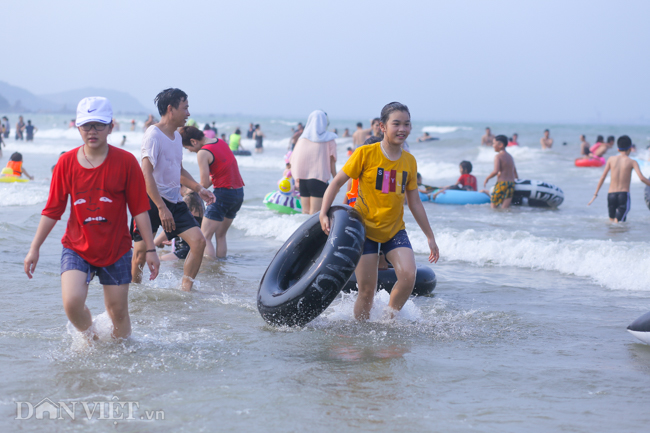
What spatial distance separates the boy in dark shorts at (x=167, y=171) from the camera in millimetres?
5129

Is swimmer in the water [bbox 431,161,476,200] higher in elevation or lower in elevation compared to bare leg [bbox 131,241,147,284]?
higher

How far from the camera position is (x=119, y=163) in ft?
11.8

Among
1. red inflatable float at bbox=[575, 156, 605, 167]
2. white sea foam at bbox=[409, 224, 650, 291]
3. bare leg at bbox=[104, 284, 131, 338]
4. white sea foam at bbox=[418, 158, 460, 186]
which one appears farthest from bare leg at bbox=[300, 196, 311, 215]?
red inflatable float at bbox=[575, 156, 605, 167]

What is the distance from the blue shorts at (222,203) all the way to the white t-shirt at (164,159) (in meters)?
1.73

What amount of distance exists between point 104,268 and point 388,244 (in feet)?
6.43

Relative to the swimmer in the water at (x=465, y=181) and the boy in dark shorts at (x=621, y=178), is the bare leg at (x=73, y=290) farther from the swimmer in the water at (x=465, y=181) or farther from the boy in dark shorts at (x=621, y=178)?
the swimmer in the water at (x=465, y=181)

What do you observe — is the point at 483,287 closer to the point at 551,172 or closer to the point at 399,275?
the point at 399,275

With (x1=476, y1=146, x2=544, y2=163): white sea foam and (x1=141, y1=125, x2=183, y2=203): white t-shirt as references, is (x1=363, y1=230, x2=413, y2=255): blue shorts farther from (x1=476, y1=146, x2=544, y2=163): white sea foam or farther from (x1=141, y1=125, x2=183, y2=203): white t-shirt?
(x1=476, y1=146, x2=544, y2=163): white sea foam

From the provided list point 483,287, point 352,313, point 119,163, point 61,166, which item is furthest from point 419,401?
point 483,287

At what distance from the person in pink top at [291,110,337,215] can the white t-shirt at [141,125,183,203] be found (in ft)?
10.1

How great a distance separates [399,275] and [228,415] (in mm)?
1756

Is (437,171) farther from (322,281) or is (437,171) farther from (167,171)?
(322,281)

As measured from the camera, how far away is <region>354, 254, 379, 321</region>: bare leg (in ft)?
15.1

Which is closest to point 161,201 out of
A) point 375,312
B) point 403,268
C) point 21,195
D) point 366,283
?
point 366,283
